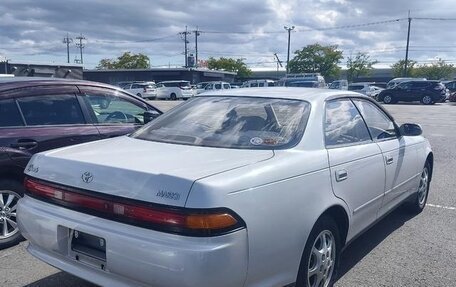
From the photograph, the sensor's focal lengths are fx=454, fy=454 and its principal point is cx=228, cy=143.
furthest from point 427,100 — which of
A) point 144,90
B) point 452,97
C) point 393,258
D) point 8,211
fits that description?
Result: point 8,211

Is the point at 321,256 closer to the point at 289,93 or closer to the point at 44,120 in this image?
the point at 289,93

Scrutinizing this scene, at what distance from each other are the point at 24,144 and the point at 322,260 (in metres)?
3.02

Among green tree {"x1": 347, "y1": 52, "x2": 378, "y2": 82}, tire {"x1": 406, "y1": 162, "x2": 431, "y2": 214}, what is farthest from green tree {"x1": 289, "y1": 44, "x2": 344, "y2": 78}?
tire {"x1": 406, "y1": 162, "x2": 431, "y2": 214}

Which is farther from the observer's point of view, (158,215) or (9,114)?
(9,114)

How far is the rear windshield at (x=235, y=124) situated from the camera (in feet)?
10.8

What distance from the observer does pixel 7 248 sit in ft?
14.4

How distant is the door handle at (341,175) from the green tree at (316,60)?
244 ft

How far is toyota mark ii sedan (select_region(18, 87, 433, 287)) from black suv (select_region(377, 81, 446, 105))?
32.3 m

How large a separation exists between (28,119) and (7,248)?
1285 millimetres

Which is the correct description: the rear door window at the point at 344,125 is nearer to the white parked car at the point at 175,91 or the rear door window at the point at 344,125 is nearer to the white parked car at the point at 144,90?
the white parked car at the point at 175,91

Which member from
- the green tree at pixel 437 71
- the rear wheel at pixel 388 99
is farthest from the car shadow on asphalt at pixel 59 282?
the green tree at pixel 437 71

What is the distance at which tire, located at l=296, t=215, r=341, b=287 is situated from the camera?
302 cm

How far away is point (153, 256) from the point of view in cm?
236

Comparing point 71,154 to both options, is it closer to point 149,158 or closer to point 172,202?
point 149,158
